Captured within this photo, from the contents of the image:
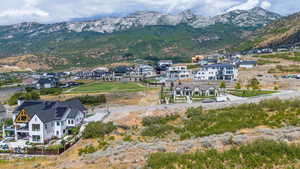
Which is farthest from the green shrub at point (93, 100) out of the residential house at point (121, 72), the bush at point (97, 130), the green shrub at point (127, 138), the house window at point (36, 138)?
the residential house at point (121, 72)

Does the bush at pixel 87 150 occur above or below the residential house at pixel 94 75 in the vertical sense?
below

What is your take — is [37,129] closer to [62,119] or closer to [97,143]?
[62,119]

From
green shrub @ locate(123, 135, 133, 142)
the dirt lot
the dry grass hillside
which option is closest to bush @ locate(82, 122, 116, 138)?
green shrub @ locate(123, 135, 133, 142)

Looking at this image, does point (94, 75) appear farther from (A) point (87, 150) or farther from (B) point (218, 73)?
(A) point (87, 150)

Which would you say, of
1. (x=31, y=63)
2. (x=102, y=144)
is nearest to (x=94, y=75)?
(x=31, y=63)

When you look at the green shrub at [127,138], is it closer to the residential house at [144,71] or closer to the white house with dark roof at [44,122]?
the white house with dark roof at [44,122]

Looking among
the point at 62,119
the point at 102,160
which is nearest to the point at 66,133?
the point at 62,119
